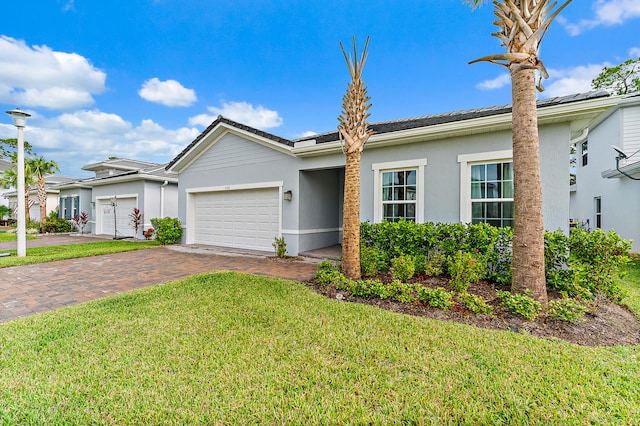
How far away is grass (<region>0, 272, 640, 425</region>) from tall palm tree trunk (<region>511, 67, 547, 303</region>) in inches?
45.8

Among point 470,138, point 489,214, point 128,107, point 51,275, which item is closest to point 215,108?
point 128,107

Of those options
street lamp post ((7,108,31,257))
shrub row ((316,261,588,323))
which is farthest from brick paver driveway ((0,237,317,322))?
street lamp post ((7,108,31,257))

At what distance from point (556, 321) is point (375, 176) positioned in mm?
5226

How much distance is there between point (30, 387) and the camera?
2389 mm

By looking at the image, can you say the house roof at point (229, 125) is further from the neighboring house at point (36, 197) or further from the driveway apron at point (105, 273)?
the neighboring house at point (36, 197)

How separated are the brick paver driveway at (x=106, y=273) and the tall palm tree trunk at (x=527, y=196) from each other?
4099 mm

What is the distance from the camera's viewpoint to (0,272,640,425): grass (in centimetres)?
211

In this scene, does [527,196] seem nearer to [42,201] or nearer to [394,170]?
[394,170]

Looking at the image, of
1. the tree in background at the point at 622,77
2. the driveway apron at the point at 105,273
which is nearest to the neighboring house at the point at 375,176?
the driveway apron at the point at 105,273

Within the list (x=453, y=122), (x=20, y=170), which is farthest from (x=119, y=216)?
(x=453, y=122)

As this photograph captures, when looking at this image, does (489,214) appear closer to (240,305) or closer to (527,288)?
(527,288)

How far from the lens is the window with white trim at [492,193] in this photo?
629 centimetres

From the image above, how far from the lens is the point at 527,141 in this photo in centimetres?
417

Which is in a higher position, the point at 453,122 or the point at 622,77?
the point at 622,77
